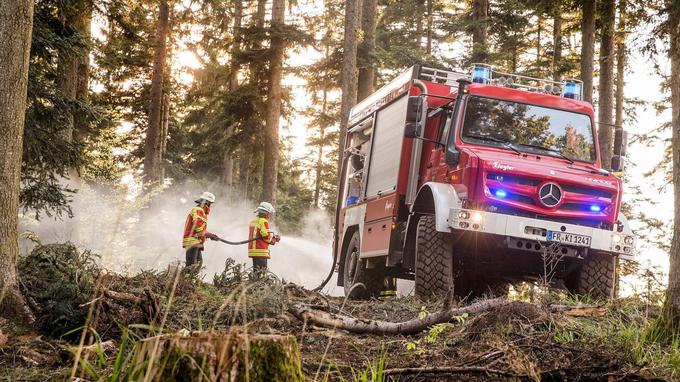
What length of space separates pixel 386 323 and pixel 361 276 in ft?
21.0

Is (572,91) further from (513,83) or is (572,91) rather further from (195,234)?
(195,234)

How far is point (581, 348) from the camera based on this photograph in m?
5.05

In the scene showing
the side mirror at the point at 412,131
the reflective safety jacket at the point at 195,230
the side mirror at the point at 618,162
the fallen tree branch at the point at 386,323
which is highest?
the side mirror at the point at 618,162

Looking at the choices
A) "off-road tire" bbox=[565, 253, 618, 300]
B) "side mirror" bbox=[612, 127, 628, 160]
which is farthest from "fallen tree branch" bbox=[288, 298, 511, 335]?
"side mirror" bbox=[612, 127, 628, 160]

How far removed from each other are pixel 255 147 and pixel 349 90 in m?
6.03

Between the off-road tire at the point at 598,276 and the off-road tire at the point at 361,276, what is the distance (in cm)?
372

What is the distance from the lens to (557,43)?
93.7 feet

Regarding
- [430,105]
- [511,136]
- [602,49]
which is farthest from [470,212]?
[602,49]

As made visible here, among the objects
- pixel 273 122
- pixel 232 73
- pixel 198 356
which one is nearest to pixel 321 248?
pixel 273 122

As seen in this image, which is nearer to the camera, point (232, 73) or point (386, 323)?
point (386, 323)

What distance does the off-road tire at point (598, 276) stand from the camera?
9.77 m

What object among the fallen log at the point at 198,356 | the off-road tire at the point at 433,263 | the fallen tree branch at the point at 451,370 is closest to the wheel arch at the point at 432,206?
the off-road tire at the point at 433,263

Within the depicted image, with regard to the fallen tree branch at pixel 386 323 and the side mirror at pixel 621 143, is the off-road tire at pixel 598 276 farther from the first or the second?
the fallen tree branch at pixel 386 323

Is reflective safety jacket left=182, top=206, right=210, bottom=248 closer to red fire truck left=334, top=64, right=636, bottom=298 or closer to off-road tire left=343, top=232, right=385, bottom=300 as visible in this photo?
off-road tire left=343, top=232, right=385, bottom=300
